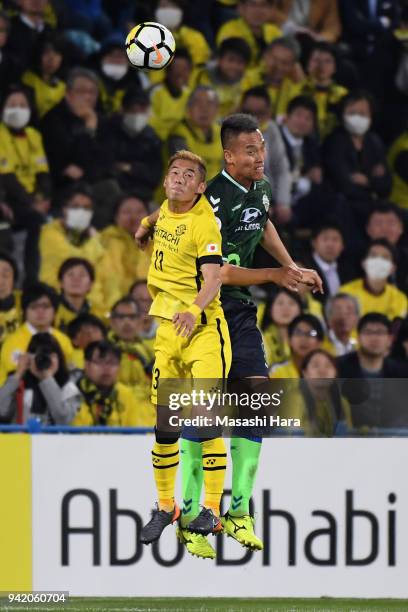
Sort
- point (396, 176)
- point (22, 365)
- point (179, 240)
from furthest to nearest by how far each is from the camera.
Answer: point (396, 176), point (22, 365), point (179, 240)

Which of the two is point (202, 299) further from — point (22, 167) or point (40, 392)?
point (22, 167)

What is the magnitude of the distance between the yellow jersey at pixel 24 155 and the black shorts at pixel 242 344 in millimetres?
6465

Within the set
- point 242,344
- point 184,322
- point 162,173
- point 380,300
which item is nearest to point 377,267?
point 380,300

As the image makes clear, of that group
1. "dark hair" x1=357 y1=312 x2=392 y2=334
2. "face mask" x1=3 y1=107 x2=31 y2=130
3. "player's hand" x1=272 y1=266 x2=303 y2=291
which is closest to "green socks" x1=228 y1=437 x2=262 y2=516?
"player's hand" x1=272 y1=266 x2=303 y2=291

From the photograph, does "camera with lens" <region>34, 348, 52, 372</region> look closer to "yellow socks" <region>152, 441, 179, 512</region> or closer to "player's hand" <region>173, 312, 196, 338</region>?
"yellow socks" <region>152, 441, 179, 512</region>

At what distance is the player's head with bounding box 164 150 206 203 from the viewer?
337 inches

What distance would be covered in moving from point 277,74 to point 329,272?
262 cm

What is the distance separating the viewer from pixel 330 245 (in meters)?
15.4

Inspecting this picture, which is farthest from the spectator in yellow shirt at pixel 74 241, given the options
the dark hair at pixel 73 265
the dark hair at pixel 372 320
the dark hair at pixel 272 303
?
the dark hair at pixel 372 320

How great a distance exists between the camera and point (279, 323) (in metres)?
14.1

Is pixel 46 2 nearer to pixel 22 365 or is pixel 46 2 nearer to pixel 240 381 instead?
pixel 22 365

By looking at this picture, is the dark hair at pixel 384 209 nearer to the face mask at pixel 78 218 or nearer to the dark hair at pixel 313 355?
the face mask at pixel 78 218

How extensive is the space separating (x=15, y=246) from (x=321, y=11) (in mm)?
5324

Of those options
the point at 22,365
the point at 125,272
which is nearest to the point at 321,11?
the point at 125,272
